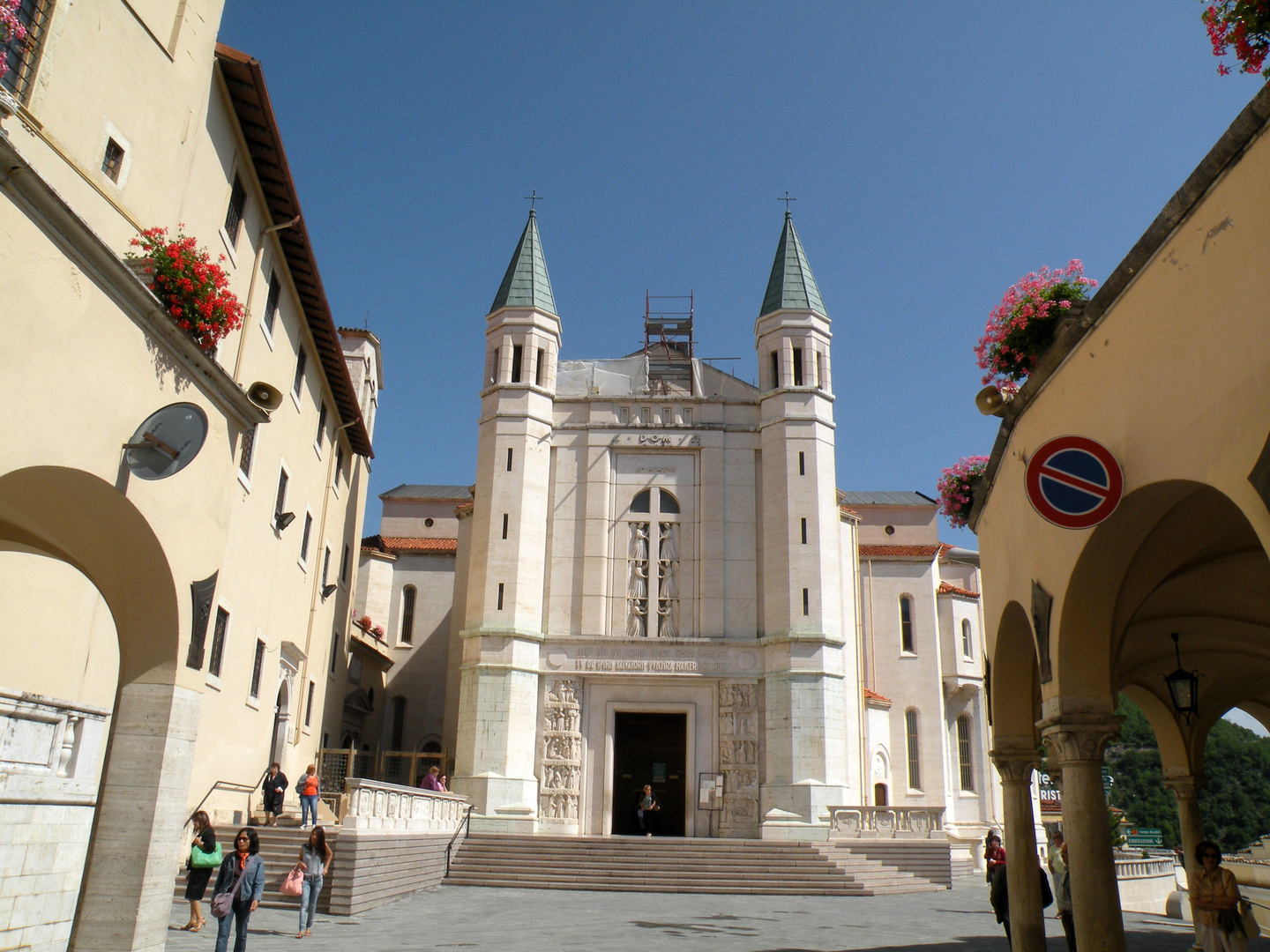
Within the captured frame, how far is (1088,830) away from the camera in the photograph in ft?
28.0

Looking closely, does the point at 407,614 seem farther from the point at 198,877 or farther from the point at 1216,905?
the point at 1216,905

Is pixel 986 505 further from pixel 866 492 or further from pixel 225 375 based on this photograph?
pixel 866 492

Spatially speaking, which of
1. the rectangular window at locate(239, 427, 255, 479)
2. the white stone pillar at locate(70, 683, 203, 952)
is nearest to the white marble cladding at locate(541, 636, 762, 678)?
the rectangular window at locate(239, 427, 255, 479)

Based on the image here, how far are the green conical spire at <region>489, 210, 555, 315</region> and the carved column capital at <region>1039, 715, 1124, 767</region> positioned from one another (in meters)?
27.3

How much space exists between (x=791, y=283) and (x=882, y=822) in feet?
57.0

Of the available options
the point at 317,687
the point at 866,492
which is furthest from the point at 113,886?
the point at 866,492

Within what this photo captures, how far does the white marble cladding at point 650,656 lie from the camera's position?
3120 centimetres

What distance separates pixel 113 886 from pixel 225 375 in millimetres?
4798

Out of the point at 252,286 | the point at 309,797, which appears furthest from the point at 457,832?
the point at 252,286

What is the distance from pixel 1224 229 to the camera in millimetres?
5918

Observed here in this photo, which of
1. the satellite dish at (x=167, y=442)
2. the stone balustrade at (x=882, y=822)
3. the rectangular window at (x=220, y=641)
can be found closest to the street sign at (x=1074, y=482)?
the satellite dish at (x=167, y=442)

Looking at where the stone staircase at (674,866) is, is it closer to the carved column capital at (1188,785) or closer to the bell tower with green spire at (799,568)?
the bell tower with green spire at (799,568)

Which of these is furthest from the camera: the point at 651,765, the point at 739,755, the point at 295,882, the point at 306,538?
the point at 651,765

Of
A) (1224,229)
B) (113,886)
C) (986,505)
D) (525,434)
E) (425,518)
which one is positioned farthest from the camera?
(425,518)
